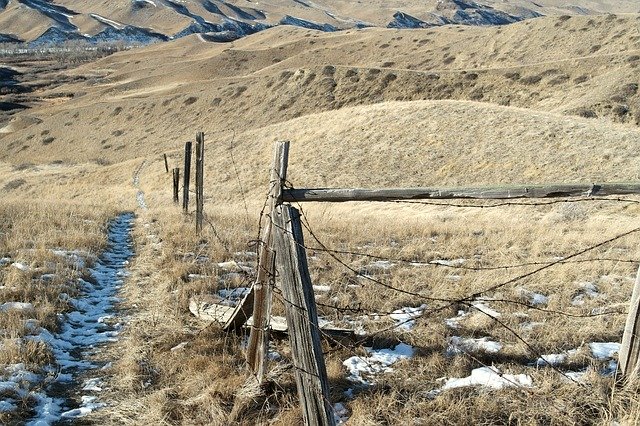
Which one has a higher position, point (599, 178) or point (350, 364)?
point (599, 178)

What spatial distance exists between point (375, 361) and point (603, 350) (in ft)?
7.64

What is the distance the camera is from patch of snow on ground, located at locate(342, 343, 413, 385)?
4684 mm

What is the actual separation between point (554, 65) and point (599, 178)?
931 inches

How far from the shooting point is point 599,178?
686 inches

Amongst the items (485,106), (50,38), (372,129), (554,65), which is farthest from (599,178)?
(50,38)

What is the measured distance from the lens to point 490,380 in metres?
4.46

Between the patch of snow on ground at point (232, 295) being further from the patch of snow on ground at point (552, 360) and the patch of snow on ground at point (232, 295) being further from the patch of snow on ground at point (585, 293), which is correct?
the patch of snow on ground at point (585, 293)

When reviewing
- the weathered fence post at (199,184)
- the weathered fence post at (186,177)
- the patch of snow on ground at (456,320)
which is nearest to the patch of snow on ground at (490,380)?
the patch of snow on ground at (456,320)

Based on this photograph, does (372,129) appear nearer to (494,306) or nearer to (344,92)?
(344,92)

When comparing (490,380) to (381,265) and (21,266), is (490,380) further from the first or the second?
(21,266)

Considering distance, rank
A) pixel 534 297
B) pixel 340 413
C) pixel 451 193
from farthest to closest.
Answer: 1. pixel 534 297
2. pixel 340 413
3. pixel 451 193

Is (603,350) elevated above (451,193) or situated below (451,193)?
below

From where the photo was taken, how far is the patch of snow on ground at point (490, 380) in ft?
14.3

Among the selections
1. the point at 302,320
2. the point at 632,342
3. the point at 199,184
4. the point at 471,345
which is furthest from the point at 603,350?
the point at 199,184
